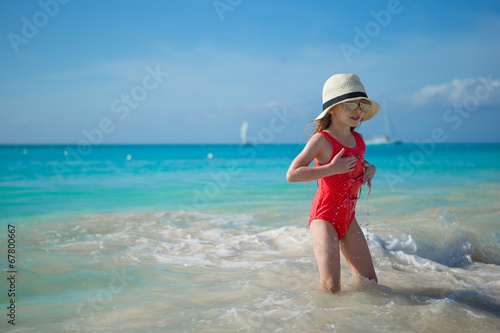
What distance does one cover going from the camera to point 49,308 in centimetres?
360

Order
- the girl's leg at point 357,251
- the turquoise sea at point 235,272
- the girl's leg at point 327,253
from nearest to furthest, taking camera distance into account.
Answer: the turquoise sea at point 235,272 → the girl's leg at point 327,253 → the girl's leg at point 357,251

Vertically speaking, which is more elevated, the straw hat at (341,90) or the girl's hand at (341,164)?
the straw hat at (341,90)

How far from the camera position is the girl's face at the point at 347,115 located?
3396mm

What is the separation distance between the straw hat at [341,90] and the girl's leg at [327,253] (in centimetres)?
96

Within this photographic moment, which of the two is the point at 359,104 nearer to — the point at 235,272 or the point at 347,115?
the point at 347,115

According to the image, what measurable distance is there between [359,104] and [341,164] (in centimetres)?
61

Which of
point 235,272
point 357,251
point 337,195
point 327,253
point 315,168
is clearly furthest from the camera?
point 235,272

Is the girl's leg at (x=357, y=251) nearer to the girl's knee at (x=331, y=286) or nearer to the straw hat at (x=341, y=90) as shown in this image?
the girl's knee at (x=331, y=286)

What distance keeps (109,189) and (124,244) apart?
927 centimetres

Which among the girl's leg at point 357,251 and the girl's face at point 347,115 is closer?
the girl's face at point 347,115

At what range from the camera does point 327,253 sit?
3279 millimetres

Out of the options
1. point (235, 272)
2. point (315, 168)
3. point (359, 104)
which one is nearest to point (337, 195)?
point (315, 168)

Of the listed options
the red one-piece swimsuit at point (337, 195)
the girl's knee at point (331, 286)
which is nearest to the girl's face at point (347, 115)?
the red one-piece swimsuit at point (337, 195)

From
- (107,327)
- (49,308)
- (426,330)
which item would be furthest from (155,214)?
(426,330)
